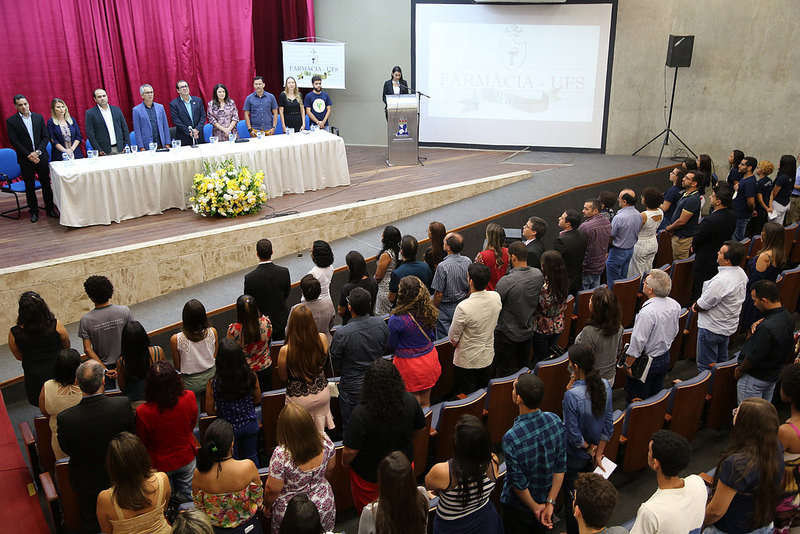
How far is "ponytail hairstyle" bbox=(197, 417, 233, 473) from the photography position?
2357 mm

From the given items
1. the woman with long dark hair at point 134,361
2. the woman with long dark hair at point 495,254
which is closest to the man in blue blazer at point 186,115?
the woman with long dark hair at point 495,254

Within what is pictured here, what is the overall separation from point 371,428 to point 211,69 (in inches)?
348

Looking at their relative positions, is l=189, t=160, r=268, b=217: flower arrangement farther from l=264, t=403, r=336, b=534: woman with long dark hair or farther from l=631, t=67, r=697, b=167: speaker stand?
l=631, t=67, r=697, b=167: speaker stand

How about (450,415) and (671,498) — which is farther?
(450,415)

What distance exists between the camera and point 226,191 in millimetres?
6699

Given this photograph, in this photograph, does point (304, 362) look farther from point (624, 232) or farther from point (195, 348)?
point (624, 232)

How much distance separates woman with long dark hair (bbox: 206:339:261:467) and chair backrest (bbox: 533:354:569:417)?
5.45 ft

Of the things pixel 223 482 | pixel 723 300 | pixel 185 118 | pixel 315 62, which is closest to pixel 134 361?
pixel 223 482

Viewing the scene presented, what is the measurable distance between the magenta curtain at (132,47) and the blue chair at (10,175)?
1.27 metres

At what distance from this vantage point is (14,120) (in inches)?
260

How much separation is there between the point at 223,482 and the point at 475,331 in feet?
6.02

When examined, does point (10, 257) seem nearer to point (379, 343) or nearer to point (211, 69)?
point (379, 343)

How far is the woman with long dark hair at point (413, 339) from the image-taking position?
3449 mm

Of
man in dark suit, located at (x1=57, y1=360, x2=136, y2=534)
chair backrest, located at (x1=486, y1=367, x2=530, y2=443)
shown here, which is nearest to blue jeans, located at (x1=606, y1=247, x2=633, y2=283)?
chair backrest, located at (x1=486, y1=367, x2=530, y2=443)
